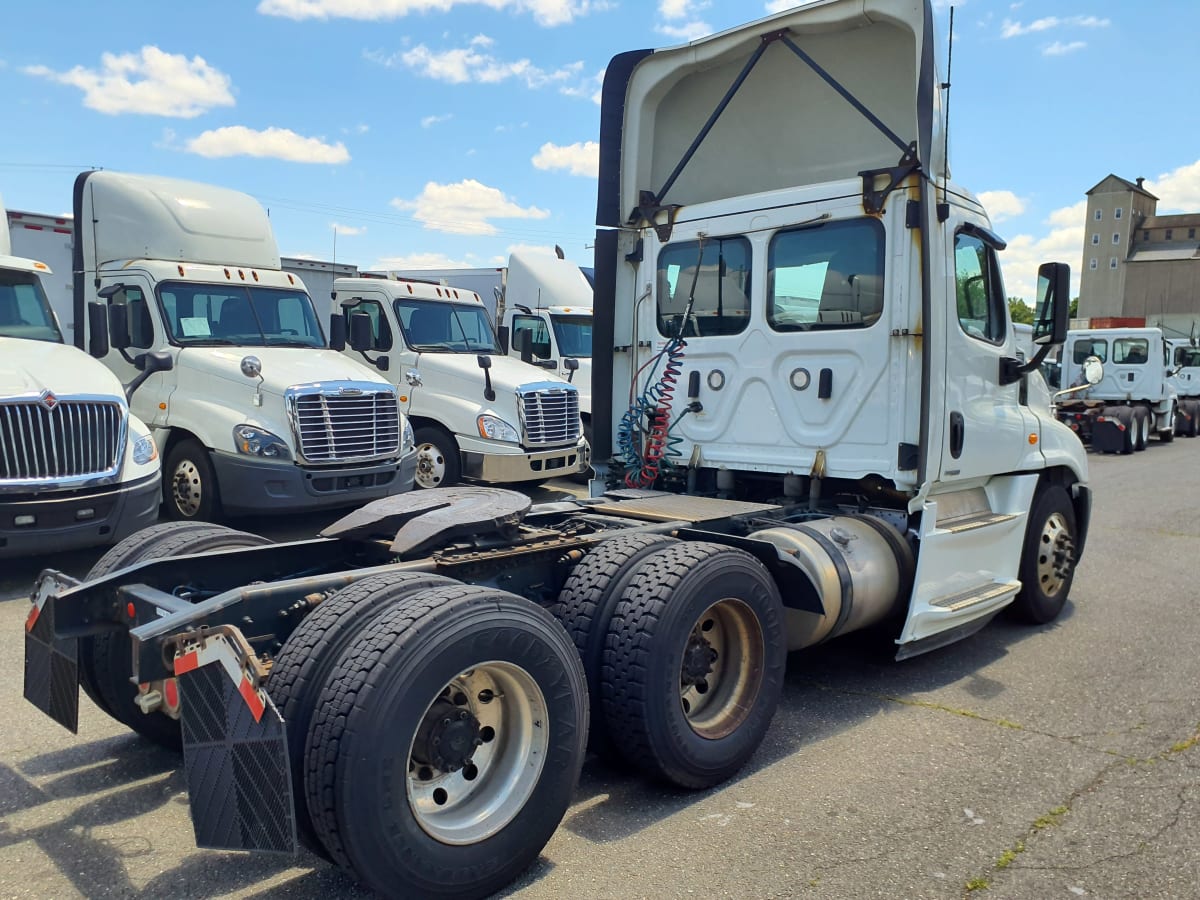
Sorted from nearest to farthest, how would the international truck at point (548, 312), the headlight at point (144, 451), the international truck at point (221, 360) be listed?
the headlight at point (144, 451) → the international truck at point (221, 360) → the international truck at point (548, 312)

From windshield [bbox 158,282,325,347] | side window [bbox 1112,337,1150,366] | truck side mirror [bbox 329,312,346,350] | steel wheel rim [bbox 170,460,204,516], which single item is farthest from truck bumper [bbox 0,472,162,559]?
side window [bbox 1112,337,1150,366]

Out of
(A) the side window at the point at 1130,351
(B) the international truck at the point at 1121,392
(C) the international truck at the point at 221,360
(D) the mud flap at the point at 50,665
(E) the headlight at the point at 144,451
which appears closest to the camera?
(D) the mud flap at the point at 50,665

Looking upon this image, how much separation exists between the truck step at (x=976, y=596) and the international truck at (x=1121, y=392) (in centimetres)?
1698

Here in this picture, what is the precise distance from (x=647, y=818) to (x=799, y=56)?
4459 millimetres

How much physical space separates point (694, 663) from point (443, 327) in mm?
8915

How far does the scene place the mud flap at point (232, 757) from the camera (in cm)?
257

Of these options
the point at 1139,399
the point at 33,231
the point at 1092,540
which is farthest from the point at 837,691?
the point at 1139,399

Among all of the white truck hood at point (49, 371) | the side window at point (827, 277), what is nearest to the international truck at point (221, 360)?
the white truck hood at point (49, 371)

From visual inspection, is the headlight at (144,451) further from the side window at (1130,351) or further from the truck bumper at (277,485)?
the side window at (1130,351)

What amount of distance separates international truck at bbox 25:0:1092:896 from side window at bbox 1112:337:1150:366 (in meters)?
18.2

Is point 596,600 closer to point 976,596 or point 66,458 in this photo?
point 976,596

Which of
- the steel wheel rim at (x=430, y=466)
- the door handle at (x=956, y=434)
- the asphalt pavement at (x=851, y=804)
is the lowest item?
the asphalt pavement at (x=851, y=804)

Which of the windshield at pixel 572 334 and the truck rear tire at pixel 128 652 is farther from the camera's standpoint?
the windshield at pixel 572 334

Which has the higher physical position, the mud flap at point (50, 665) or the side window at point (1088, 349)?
the side window at point (1088, 349)
